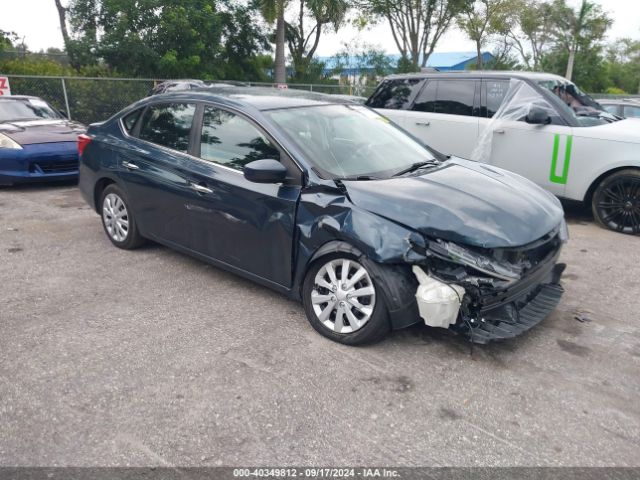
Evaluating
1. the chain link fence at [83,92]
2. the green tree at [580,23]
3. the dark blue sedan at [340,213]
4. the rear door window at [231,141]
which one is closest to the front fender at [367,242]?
the dark blue sedan at [340,213]

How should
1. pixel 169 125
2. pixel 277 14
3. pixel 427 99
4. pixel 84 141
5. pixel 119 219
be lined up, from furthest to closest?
pixel 277 14 → pixel 427 99 → pixel 84 141 → pixel 119 219 → pixel 169 125

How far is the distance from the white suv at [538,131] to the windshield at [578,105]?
Result: 0.06 feet

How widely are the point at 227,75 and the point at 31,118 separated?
20395 millimetres

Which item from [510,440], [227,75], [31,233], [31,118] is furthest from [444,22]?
[510,440]

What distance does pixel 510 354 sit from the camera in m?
3.61

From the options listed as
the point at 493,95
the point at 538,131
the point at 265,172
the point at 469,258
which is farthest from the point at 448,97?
the point at 469,258

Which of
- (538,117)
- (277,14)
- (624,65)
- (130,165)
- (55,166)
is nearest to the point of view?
(130,165)

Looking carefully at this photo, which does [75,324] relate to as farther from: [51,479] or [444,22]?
[444,22]

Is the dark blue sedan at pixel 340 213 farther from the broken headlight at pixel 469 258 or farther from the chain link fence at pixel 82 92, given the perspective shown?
the chain link fence at pixel 82 92

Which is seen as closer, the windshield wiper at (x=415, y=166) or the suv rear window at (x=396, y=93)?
the windshield wiper at (x=415, y=166)

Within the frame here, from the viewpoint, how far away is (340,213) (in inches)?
144

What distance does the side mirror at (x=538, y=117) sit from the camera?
661 centimetres

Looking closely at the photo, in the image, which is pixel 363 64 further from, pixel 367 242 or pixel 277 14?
pixel 367 242

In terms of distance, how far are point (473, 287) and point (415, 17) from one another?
33.1 metres
